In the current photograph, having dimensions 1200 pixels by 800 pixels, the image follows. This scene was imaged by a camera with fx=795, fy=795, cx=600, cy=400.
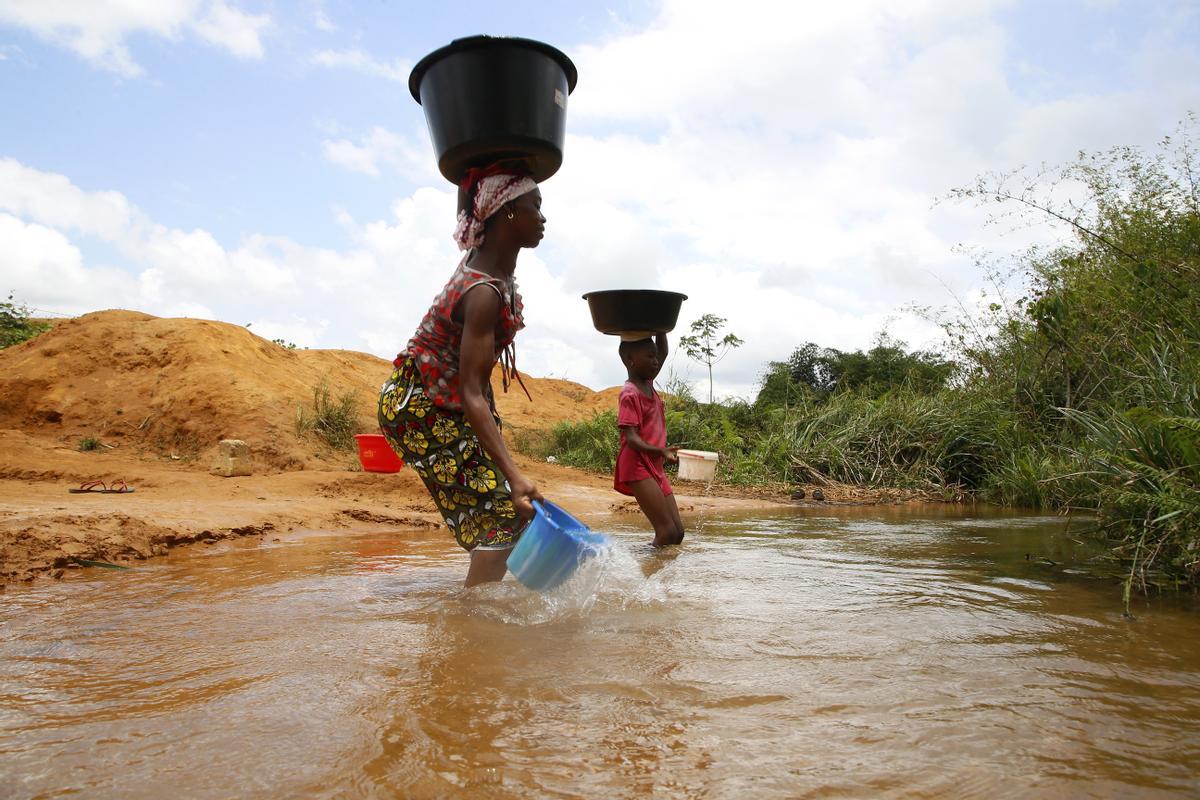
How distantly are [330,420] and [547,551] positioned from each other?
783 centimetres

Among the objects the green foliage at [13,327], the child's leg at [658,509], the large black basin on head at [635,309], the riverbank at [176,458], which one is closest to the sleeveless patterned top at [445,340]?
the large black basin on head at [635,309]

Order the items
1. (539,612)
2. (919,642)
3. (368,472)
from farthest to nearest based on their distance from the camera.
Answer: (368,472)
(539,612)
(919,642)

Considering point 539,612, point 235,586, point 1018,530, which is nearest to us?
point 539,612

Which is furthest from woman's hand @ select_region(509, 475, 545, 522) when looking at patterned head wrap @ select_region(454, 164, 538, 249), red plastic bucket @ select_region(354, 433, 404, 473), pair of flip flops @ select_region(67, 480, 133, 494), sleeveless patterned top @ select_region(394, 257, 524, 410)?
red plastic bucket @ select_region(354, 433, 404, 473)

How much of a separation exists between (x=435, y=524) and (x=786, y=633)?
417 cm

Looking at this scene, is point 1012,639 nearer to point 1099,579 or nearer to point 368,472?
point 1099,579

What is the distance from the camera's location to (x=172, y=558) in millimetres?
4387

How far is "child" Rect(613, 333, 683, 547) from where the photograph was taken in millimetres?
4789

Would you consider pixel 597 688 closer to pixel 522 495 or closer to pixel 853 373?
pixel 522 495

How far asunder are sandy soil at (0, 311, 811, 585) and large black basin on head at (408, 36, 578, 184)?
2.79 m

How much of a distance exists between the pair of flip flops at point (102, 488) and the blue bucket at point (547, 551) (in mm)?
5126

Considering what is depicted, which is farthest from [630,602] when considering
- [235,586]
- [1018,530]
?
[1018,530]

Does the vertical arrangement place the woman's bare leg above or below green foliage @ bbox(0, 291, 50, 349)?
Answer: below

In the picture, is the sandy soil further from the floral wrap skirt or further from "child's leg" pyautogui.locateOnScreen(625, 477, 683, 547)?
"child's leg" pyautogui.locateOnScreen(625, 477, 683, 547)
